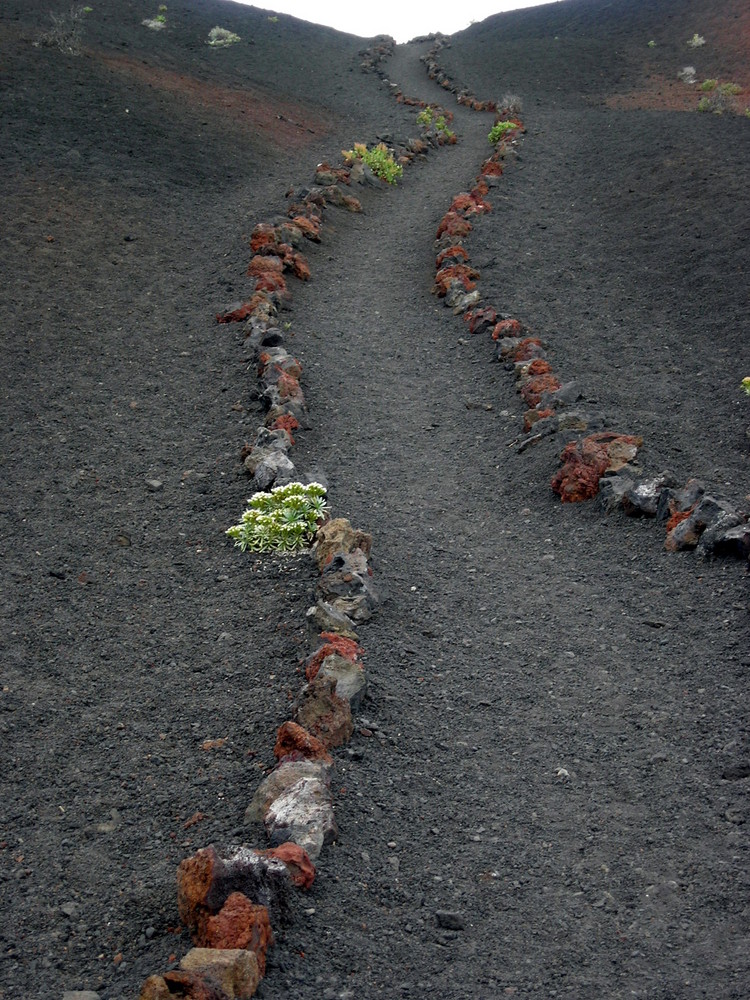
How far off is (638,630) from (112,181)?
12.2 m

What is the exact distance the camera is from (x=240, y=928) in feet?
10.3

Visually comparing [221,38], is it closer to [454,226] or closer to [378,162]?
[378,162]

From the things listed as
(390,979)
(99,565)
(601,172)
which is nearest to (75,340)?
(99,565)

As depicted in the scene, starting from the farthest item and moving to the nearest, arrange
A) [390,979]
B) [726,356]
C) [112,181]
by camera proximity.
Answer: [112,181], [726,356], [390,979]

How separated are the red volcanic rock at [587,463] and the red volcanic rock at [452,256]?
6.40 meters

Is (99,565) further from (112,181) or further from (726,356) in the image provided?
(112,181)

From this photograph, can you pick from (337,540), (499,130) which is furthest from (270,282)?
(499,130)

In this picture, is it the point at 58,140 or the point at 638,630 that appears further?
the point at 58,140

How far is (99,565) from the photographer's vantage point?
6367 millimetres

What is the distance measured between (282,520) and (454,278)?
269 inches

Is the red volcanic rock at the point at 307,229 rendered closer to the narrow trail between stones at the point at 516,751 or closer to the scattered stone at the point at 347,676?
the narrow trail between stones at the point at 516,751

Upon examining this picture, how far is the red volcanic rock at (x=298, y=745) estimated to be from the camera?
428 centimetres

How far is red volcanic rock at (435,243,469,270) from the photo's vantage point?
1307cm

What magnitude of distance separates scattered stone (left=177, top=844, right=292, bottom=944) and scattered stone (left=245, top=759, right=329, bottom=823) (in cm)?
51
